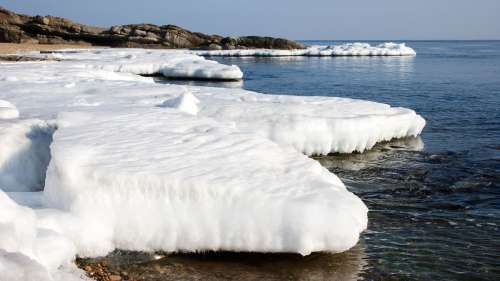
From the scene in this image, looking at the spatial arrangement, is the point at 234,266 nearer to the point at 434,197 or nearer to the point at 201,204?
the point at 201,204

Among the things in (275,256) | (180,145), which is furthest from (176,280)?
(180,145)

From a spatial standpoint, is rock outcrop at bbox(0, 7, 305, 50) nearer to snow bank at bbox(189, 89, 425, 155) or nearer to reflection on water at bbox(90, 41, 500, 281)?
reflection on water at bbox(90, 41, 500, 281)

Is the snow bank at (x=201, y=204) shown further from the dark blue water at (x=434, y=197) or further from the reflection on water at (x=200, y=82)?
the reflection on water at (x=200, y=82)

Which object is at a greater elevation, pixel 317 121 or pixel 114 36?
pixel 114 36

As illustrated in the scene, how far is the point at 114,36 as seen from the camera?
69.9 metres

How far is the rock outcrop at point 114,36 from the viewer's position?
68.3 m

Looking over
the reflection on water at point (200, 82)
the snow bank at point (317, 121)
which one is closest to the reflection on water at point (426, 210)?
the snow bank at point (317, 121)

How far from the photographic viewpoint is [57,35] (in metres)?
70.6

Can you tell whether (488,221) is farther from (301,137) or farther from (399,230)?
(301,137)

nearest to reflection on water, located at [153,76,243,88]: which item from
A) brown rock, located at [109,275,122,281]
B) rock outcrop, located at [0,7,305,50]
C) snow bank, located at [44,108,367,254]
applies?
snow bank, located at [44,108,367,254]

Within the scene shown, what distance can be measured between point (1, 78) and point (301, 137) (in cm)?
951

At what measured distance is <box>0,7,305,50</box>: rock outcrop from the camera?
6831cm

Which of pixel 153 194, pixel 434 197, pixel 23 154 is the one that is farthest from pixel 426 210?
pixel 23 154

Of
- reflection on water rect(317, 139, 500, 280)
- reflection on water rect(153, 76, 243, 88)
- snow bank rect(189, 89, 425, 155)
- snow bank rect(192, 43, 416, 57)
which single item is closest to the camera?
reflection on water rect(317, 139, 500, 280)
